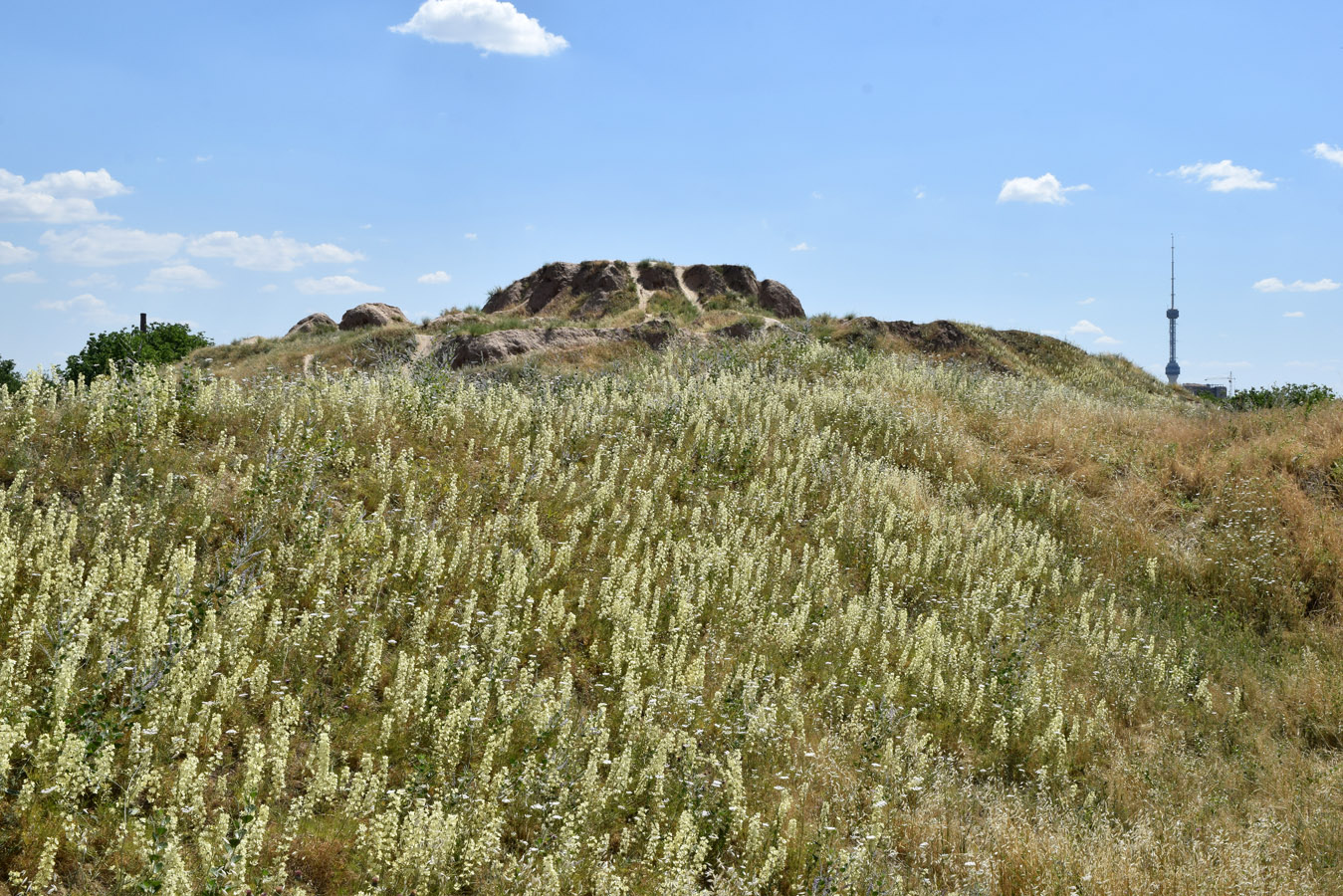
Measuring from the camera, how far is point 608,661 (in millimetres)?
6773

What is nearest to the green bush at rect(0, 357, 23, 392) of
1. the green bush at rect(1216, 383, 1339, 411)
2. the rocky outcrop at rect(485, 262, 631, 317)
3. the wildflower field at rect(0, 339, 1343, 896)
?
the rocky outcrop at rect(485, 262, 631, 317)

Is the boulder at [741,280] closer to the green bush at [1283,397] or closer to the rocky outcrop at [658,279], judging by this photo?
the rocky outcrop at [658,279]

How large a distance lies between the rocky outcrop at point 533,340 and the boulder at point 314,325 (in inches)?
532

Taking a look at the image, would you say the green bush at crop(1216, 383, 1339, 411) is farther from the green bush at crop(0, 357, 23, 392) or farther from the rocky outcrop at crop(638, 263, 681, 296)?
the green bush at crop(0, 357, 23, 392)

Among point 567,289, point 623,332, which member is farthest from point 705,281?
point 623,332

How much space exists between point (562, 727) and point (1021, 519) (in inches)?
360

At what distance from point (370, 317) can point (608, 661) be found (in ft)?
101

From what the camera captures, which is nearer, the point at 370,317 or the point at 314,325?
the point at 370,317

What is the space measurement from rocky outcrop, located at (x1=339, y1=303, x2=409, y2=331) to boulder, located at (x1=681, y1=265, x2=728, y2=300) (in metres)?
11.6

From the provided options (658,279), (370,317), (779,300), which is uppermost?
(658,279)

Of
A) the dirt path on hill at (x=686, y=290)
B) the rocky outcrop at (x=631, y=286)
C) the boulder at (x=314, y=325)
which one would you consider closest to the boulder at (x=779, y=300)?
the rocky outcrop at (x=631, y=286)

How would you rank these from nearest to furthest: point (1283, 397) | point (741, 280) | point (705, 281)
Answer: point (1283, 397), point (705, 281), point (741, 280)

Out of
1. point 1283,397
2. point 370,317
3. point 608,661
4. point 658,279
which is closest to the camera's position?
point 608,661

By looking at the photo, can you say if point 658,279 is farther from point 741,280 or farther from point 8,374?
point 8,374
